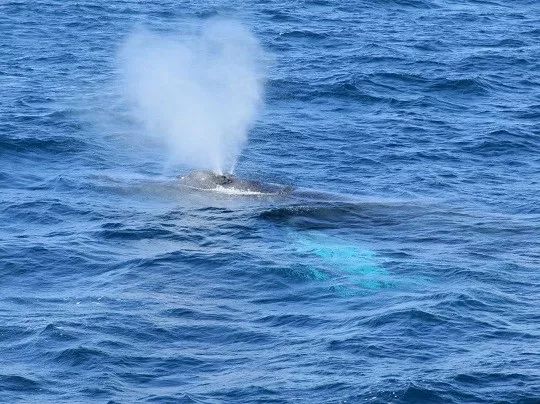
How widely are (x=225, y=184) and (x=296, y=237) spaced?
22.6 feet

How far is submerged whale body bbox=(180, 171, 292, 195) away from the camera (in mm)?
53531

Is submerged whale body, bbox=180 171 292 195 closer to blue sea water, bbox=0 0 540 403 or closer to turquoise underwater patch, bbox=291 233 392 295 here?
blue sea water, bbox=0 0 540 403

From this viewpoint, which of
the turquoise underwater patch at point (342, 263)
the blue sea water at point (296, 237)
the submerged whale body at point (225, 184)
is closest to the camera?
the blue sea water at point (296, 237)

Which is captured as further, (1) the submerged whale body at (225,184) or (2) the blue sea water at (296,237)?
(1) the submerged whale body at (225,184)

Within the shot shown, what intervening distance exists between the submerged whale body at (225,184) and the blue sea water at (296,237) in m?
0.81

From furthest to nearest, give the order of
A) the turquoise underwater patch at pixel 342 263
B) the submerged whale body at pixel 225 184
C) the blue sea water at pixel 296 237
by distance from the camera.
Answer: the submerged whale body at pixel 225 184 → the turquoise underwater patch at pixel 342 263 → the blue sea water at pixel 296 237

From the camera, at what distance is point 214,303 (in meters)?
42.2

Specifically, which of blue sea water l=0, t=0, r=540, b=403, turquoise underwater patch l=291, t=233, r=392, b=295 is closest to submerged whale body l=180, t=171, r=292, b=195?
blue sea water l=0, t=0, r=540, b=403

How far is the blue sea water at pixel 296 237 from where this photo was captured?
120 ft

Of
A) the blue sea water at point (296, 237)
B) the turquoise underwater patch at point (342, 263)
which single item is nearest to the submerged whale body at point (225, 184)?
the blue sea water at point (296, 237)

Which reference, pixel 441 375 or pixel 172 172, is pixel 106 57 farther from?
pixel 441 375

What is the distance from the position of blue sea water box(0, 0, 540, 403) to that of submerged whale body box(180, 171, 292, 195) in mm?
814

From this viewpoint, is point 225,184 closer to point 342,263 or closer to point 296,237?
point 296,237

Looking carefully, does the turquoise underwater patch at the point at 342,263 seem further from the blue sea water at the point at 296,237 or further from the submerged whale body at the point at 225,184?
the submerged whale body at the point at 225,184
